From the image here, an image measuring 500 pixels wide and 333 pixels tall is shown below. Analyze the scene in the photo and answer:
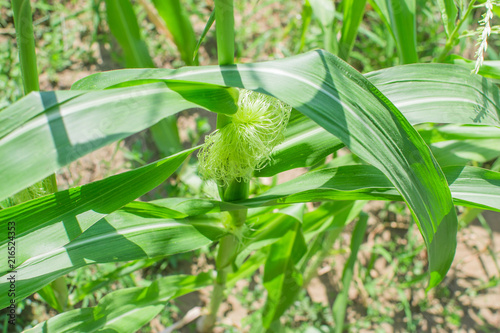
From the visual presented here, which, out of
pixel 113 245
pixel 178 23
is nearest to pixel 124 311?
pixel 113 245

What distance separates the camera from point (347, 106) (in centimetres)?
49

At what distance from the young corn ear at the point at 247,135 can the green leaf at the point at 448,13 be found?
376 mm

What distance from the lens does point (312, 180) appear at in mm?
674

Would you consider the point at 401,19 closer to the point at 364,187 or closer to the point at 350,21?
the point at 350,21

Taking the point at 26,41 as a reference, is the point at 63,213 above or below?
below

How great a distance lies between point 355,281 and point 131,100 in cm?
112

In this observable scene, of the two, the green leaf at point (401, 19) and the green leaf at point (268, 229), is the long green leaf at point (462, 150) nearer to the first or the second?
the green leaf at point (401, 19)

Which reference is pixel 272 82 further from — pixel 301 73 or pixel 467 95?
pixel 467 95

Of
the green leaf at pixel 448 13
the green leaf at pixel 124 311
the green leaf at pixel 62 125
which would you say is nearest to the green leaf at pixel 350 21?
the green leaf at pixel 448 13

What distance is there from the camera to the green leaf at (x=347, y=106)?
18.4 inches

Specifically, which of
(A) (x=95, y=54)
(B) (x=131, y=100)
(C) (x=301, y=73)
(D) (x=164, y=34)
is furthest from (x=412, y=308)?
(A) (x=95, y=54)

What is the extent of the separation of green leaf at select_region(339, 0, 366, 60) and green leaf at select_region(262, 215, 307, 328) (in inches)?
17.9

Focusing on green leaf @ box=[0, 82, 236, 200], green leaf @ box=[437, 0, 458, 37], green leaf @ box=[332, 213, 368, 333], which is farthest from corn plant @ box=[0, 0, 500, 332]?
green leaf @ box=[332, 213, 368, 333]

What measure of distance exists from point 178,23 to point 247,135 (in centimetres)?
A: 42
